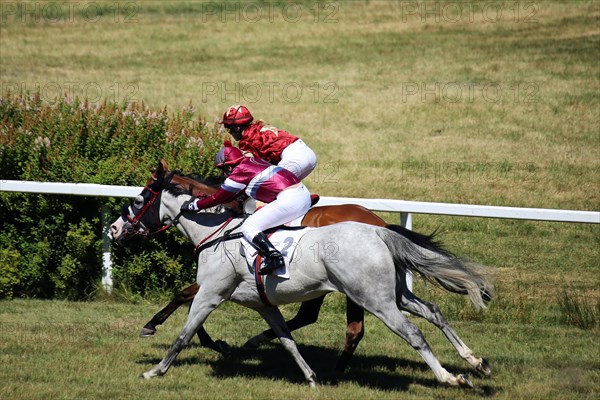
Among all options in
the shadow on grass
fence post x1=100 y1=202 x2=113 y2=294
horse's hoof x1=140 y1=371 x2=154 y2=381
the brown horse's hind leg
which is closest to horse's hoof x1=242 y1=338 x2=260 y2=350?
the shadow on grass

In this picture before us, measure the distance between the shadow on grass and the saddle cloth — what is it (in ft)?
3.52

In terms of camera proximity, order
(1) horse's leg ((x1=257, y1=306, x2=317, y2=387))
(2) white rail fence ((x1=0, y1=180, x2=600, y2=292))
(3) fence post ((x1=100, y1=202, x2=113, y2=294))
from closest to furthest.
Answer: (1) horse's leg ((x1=257, y1=306, x2=317, y2=387)), (2) white rail fence ((x1=0, y1=180, x2=600, y2=292)), (3) fence post ((x1=100, y1=202, x2=113, y2=294))

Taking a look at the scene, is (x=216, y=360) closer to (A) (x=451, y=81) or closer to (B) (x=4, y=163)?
(B) (x=4, y=163)

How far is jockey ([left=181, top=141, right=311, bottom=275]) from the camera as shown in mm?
7332

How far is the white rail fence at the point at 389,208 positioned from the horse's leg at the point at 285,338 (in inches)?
99.3

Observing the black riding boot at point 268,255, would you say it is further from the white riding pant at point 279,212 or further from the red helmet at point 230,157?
the red helmet at point 230,157

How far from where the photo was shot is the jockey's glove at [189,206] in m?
7.64

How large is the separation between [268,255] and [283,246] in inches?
7.2

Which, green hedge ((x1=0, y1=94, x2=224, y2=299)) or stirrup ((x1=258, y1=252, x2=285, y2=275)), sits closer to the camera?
stirrup ((x1=258, y1=252, x2=285, y2=275))

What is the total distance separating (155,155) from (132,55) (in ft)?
42.4

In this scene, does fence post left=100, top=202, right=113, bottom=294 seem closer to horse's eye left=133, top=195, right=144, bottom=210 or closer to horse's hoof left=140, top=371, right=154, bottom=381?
horse's eye left=133, top=195, right=144, bottom=210

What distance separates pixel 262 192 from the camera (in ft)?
24.7

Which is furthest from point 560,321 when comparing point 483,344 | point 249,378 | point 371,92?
point 371,92

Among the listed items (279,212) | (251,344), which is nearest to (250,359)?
(251,344)
